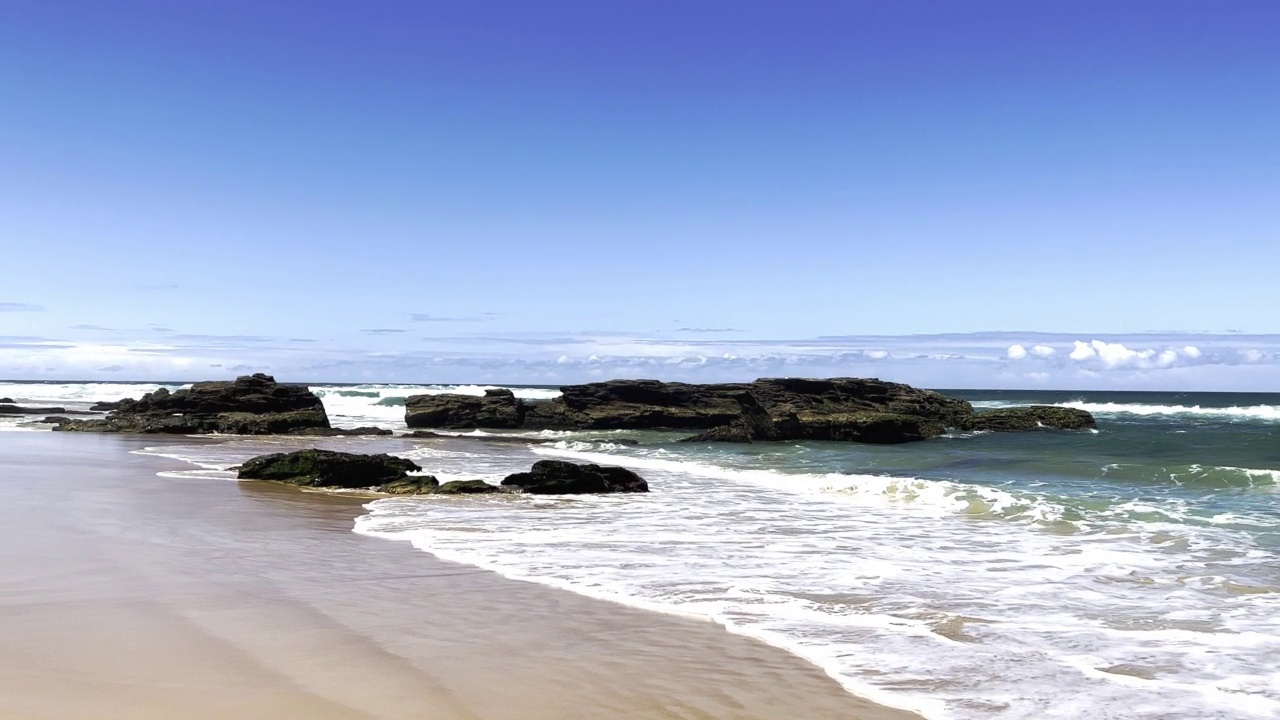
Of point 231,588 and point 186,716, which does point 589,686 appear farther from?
point 231,588

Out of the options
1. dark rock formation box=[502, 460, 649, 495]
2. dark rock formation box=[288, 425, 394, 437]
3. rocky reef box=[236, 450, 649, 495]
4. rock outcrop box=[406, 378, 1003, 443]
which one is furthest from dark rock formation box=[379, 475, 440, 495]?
dark rock formation box=[288, 425, 394, 437]

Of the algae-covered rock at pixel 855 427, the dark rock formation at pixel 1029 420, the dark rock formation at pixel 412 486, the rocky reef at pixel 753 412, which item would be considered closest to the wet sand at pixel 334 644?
the dark rock formation at pixel 412 486

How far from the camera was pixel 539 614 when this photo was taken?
690cm

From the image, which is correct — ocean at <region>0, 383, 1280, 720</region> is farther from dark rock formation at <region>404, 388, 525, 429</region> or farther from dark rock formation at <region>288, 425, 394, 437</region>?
dark rock formation at <region>404, 388, 525, 429</region>

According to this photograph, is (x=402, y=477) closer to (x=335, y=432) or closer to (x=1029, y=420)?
(x=335, y=432)

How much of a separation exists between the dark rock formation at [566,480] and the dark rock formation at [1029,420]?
A: 83.3ft

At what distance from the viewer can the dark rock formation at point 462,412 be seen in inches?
1654

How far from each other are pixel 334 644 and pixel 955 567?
21.3ft

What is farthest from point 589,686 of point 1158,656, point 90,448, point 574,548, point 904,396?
point 904,396

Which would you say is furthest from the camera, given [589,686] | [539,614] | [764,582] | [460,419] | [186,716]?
[460,419]

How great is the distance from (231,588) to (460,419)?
35.5 m

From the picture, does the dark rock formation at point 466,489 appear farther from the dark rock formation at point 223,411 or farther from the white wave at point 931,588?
the dark rock formation at point 223,411

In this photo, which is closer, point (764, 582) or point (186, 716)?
point (186, 716)

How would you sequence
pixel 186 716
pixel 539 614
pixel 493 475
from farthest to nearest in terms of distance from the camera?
pixel 493 475, pixel 539 614, pixel 186 716
